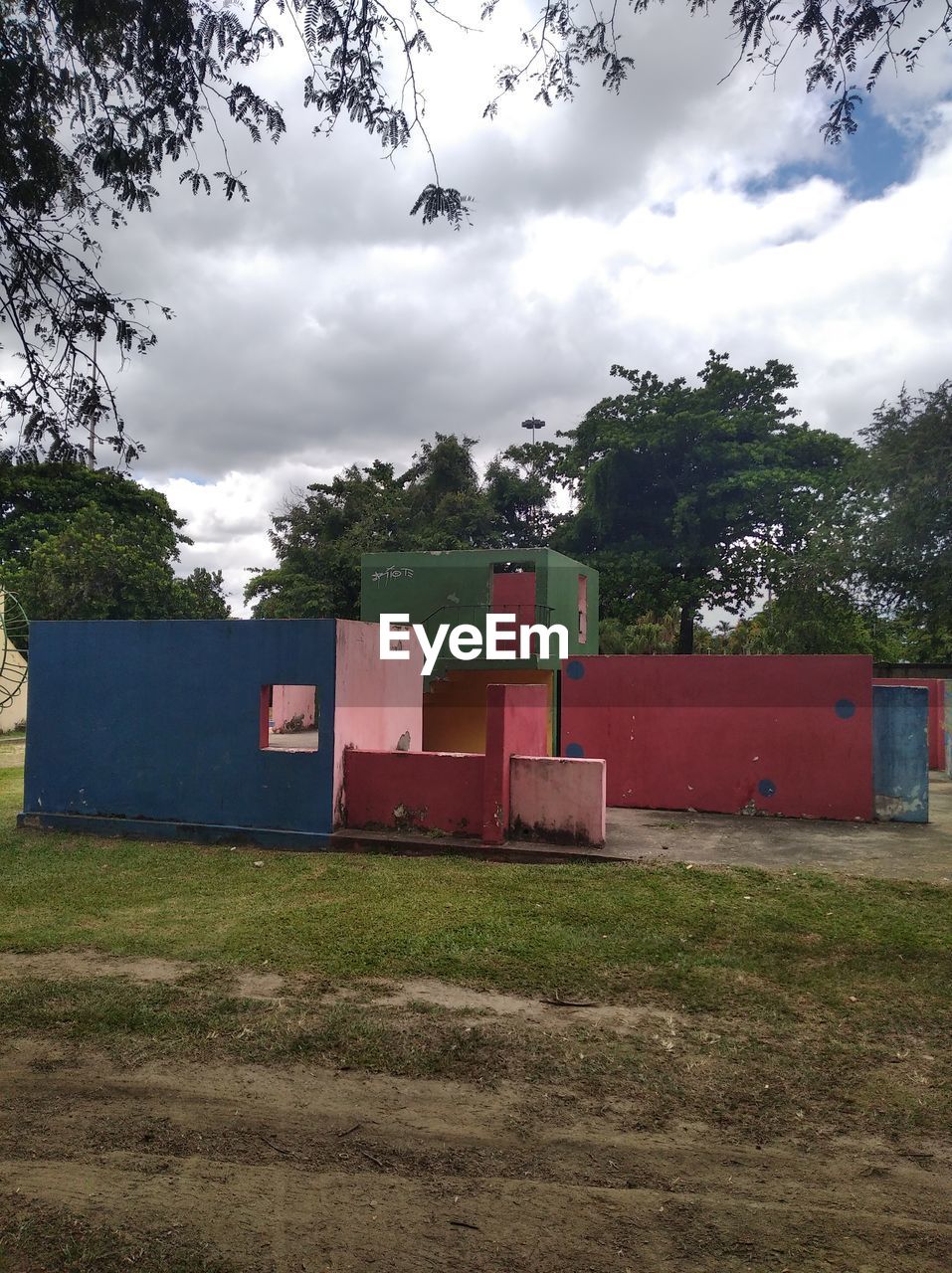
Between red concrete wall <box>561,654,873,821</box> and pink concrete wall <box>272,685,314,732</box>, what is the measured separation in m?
8.30

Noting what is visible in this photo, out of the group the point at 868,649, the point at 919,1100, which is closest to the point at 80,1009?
the point at 919,1100

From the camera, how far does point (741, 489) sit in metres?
25.0

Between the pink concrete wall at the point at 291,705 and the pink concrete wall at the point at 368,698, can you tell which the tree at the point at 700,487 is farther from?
the pink concrete wall at the point at 368,698

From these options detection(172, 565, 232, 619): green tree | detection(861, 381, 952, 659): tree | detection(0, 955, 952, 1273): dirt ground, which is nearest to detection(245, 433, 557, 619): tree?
detection(172, 565, 232, 619): green tree

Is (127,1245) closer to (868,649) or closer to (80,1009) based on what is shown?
(80,1009)

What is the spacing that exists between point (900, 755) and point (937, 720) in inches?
290

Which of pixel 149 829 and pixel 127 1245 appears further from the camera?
pixel 149 829

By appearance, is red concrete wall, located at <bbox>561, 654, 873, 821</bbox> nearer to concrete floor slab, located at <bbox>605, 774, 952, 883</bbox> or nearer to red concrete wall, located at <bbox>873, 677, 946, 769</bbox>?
concrete floor slab, located at <bbox>605, 774, 952, 883</bbox>

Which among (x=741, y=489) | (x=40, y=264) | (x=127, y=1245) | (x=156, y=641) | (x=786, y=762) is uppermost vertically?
(x=741, y=489)

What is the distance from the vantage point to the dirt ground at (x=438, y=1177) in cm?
276

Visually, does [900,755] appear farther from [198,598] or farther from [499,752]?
[198,598]

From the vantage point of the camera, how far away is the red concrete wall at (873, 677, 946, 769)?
16797mm

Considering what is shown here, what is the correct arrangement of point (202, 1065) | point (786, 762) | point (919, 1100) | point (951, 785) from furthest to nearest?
point (951, 785) → point (786, 762) → point (202, 1065) → point (919, 1100)

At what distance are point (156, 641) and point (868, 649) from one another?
70.8 feet
